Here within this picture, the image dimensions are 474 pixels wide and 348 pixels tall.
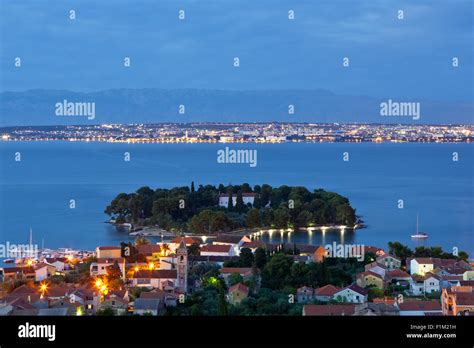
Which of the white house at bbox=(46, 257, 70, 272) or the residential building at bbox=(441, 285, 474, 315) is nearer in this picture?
the residential building at bbox=(441, 285, 474, 315)

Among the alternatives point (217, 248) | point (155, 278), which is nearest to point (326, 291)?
point (155, 278)

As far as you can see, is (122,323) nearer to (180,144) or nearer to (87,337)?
(87,337)

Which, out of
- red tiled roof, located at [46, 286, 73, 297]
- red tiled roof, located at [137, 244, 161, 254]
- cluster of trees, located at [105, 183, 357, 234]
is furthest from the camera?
cluster of trees, located at [105, 183, 357, 234]

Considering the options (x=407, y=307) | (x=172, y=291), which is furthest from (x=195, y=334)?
(x=172, y=291)

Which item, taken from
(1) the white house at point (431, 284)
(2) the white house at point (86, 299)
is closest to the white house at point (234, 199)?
(1) the white house at point (431, 284)

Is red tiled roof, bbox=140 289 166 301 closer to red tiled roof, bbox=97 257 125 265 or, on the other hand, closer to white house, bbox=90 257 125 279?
white house, bbox=90 257 125 279

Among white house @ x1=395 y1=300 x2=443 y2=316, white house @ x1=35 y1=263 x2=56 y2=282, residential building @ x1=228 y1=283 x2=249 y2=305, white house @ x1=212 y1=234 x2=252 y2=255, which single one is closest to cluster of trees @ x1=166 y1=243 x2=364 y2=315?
residential building @ x1=228 y1=283 x2=249 y2=305

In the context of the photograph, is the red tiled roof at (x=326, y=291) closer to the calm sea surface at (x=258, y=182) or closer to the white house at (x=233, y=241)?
the white house at (x=233, y=241)
